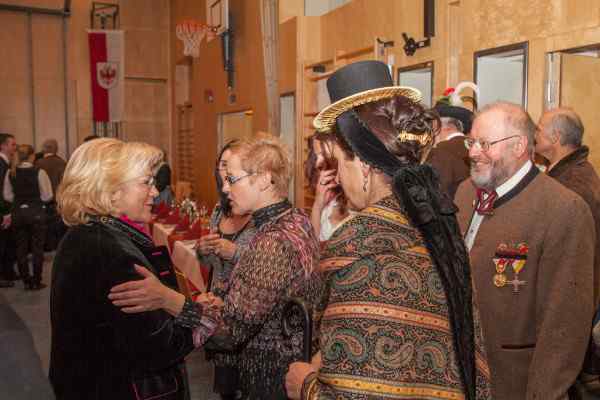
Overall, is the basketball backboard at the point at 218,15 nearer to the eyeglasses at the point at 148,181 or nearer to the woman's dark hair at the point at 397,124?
the eyeglasses at the point at 148,181

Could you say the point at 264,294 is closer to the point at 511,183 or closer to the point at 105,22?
the point at 511,183

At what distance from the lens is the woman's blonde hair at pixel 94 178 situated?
67.9 inches

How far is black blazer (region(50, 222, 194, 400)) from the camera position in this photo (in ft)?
5.25

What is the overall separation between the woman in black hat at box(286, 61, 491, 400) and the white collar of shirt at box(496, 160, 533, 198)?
2.86ft

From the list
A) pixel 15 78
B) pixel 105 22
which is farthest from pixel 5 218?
pixel 105 22

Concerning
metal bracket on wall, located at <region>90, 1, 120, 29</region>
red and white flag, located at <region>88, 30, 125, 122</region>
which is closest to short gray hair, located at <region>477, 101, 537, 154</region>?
red and white flag, located at <region>88, 30, 125, 122</region>

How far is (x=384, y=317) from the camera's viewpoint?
1.16m

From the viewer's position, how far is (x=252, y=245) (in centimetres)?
191

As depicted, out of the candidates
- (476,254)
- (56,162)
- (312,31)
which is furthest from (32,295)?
(476,254)

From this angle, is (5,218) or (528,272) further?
(5,218)

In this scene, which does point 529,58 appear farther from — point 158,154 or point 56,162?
point 56,162

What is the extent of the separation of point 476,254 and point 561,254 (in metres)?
0.30

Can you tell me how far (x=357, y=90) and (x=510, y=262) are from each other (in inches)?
40.7

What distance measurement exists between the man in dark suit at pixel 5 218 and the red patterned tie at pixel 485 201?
594 cm
